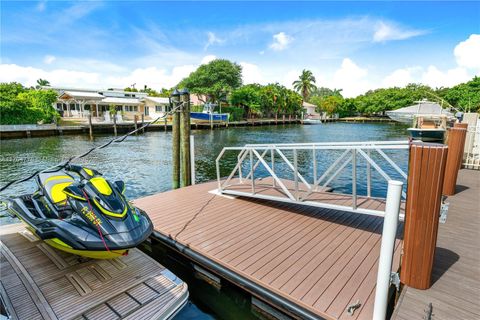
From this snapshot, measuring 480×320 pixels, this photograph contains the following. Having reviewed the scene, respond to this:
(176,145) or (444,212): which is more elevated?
(176,145)

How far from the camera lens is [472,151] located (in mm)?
9031

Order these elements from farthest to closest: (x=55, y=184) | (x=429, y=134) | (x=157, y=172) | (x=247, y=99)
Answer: (x=247, y=99) → (x=157, y=172) → (x=429, y=134) → (x=55, y=184)

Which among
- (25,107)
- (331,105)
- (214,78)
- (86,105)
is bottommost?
(25,107)

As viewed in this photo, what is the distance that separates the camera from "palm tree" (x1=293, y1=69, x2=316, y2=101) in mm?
70625

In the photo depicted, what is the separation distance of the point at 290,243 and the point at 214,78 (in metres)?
50.6

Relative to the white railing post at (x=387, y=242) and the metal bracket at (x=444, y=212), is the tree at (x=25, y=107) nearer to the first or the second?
the white railing post at (x=387, y=242)

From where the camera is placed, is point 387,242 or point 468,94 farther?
point 468,94

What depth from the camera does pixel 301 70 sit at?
71.2 meters

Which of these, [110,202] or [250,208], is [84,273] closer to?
[110,202]

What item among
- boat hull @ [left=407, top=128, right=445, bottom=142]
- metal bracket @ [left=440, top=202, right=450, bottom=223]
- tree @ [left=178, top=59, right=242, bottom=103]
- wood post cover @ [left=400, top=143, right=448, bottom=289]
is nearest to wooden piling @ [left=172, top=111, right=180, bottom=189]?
wood post cover @ [left=400, top=143, right=448, bottom=289]

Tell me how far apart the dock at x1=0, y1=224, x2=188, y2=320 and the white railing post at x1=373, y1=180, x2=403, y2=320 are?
2.30 metres

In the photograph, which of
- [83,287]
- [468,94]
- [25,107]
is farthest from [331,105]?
[83,287]

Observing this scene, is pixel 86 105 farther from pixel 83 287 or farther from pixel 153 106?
pixel 83 287

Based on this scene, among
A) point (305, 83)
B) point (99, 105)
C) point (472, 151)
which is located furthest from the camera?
point (305, 83)
